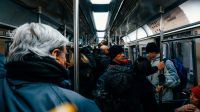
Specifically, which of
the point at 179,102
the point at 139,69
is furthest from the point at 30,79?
the point at 179,102

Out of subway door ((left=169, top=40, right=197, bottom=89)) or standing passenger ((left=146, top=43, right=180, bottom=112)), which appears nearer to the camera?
standing passenger ((left=146, top=43, right=180, bottom=112))

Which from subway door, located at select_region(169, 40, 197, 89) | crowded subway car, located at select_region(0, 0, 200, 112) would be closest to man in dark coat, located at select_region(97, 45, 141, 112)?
crowded subway car, located at select_region(0, 0, 200, 112)

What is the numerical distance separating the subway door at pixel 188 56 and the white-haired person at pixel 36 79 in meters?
3.61

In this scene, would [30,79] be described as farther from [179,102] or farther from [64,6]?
[64,6]

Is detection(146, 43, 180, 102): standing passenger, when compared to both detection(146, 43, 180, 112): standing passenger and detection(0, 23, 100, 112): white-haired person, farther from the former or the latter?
detection(0, 23, 100, 112): white-haired person

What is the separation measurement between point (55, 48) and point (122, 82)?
5.50ft

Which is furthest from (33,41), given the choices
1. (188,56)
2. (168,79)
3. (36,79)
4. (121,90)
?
(188,56)

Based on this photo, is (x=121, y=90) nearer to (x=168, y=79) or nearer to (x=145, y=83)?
(x=145, y=83)

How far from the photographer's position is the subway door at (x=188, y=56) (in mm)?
4441

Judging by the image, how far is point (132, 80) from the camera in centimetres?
291

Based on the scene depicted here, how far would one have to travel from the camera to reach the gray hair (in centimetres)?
118

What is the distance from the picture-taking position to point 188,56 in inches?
185

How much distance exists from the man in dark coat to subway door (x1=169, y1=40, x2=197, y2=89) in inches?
73.6

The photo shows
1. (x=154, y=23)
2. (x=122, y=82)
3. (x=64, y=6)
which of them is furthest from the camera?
(x=154, y=23)
